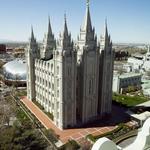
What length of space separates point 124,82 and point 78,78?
3080 cm

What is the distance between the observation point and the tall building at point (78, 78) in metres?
41.6

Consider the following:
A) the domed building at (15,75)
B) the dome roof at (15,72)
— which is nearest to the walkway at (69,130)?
the domed building at (15,75)

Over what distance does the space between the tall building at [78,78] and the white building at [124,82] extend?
19097 millimetres

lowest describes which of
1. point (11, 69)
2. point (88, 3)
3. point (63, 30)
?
point (11, 69)

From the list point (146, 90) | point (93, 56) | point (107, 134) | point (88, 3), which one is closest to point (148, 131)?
point (107, 134)

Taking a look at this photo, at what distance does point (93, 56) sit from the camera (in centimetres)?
4481

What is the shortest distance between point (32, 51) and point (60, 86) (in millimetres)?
18861

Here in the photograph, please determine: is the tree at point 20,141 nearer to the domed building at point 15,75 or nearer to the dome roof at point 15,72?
the domed building at point 15,75

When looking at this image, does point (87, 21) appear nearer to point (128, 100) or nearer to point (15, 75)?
point (128, 100)

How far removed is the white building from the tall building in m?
19.1

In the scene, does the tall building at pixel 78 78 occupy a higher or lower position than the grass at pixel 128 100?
higher

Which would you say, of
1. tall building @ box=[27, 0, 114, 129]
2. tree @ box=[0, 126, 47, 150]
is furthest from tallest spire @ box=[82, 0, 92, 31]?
tree @ box=[0, 126, 47, 150]

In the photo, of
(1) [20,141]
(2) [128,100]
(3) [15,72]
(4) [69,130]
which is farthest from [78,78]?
(3) [15,72]

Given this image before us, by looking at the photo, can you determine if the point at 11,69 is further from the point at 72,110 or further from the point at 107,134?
the point at 107,134
